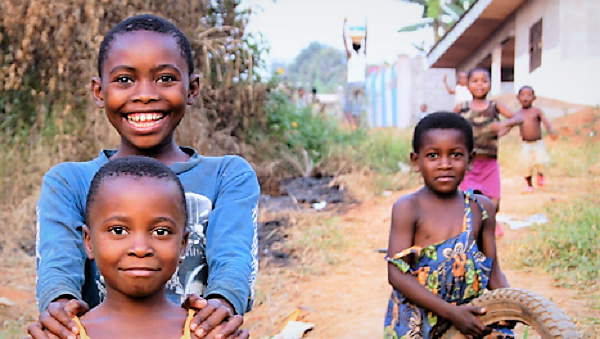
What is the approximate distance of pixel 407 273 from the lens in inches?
94.1

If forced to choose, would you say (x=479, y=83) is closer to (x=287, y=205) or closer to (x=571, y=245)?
(x=571, y=245)

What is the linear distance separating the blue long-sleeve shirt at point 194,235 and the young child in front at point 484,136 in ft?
12.1

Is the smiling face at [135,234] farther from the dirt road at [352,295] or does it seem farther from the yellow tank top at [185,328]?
the dirt road at [352,295]

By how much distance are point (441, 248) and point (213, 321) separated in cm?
130

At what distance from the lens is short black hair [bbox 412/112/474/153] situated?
259cm

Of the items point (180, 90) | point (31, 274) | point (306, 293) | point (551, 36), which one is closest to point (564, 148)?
point (551, 36)

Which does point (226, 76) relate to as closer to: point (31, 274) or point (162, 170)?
point (31, 274)

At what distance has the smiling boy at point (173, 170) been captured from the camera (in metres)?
1.48

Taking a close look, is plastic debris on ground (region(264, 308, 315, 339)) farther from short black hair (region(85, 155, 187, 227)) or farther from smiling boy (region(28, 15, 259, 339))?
short black hair (region(85, 155, 187, 227))

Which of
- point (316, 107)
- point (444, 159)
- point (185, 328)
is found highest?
point (316, 107)

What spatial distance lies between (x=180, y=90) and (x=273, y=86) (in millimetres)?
6614

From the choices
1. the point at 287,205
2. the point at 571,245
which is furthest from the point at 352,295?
the point at 287,205

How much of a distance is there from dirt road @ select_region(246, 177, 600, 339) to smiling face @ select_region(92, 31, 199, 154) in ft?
7.25

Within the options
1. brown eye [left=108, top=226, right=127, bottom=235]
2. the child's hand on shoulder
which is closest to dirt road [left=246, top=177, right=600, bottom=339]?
the child's hand on shoulder
